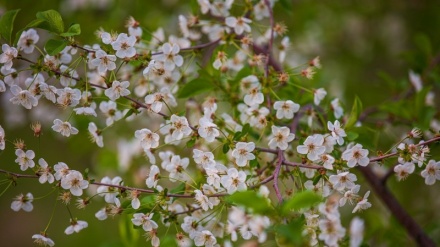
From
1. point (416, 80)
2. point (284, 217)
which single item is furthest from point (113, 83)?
point (416, 80)

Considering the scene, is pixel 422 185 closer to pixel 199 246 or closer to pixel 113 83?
pixel 199 246

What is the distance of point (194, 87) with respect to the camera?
1268 mm

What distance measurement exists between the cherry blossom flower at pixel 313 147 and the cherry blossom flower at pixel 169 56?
0.38m

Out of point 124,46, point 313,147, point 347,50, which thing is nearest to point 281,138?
point 313,147

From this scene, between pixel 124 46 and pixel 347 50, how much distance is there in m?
1.87

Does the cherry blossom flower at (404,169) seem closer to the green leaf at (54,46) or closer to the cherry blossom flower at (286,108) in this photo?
the cherry blossom flower at (286,108)

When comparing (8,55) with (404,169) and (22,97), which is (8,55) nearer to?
(22,97)

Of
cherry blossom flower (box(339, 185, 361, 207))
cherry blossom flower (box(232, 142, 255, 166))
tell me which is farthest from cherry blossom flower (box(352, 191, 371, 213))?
cherry blossom flower (box(232, 142, 255, 166))

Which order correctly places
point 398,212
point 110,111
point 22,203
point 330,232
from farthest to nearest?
point 398,212 < point 110,111 < point 22,203 < point 330,232

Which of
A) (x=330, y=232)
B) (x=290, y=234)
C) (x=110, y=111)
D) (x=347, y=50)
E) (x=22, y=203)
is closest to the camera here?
(x=290, y=234)

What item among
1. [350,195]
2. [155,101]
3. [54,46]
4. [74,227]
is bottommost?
[74,227]

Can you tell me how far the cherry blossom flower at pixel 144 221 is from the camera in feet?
3.32

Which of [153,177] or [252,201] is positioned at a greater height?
[252,201]

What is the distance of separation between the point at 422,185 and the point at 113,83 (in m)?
1.78
